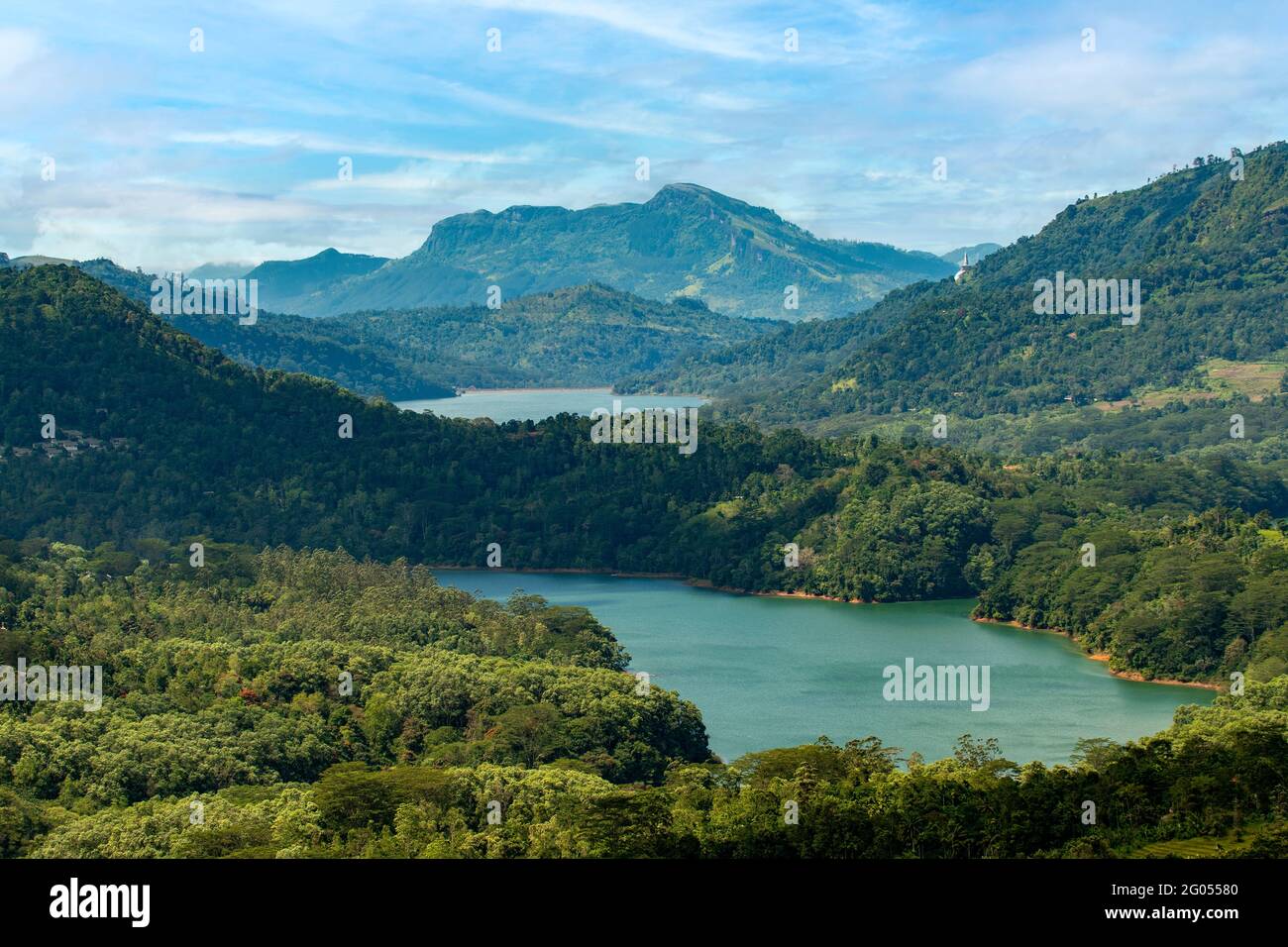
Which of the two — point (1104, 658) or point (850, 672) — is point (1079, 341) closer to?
point (1104, 658)

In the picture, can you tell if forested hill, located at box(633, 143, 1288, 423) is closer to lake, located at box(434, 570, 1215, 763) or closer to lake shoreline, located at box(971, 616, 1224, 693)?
lake, located at box(434, 570, 1215, 763)

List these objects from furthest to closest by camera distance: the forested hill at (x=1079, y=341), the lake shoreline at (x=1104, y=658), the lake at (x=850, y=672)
Result: 1. the forested hill at (x=1079, y=341)
2. the lake shoreline at (x=1104, y=658)
3. the lake at (x=850, y=672)

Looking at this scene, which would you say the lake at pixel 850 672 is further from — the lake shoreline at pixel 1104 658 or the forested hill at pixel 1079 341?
the forested hill at pixel 1079 341

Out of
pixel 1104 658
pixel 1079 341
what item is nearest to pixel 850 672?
pixel 1104 658

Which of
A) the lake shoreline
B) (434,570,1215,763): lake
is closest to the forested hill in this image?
(434,570,1215,763): lake

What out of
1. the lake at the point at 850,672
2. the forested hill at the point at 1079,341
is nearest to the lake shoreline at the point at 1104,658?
the lake at the point at 850,672
